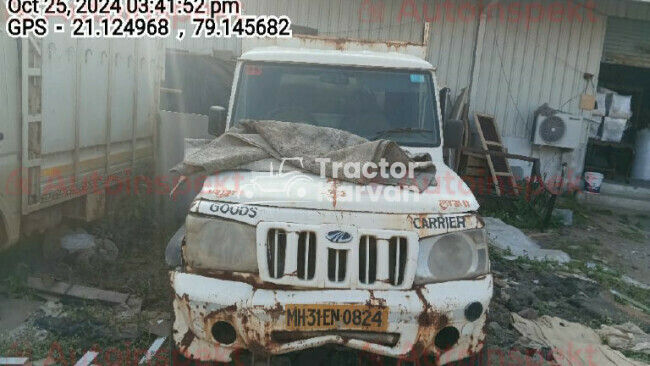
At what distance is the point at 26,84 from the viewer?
4715 millimetres

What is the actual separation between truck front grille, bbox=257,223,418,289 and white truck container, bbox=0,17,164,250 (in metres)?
2.88

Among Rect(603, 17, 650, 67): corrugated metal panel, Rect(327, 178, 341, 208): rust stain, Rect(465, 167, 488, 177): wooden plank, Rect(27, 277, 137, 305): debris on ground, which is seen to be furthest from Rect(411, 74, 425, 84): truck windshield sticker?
Rect(603, 17, 650, 67): corrugated metal panel

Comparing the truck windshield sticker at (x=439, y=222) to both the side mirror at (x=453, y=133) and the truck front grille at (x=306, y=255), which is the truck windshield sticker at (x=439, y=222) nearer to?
the truck front grille at (x=306, y=255)

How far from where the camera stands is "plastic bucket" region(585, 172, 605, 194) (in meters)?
10.3

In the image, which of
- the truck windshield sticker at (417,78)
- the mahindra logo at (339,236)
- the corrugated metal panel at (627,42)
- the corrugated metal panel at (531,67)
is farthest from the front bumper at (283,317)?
the corrugated metal panel at (627,42)

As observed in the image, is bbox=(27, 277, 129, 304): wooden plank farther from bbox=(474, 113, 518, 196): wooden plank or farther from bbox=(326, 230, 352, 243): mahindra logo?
bbox=(474, 113, 518, 196): wooden plank

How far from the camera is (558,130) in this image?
33.5 feet

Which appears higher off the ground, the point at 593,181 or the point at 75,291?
the point at 593,181

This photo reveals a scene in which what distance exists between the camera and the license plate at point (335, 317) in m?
2.84

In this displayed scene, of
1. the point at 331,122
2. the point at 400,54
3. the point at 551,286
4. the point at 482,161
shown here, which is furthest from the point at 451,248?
the point at 482,161

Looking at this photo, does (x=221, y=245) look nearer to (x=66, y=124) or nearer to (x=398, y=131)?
(x=398, y=131)

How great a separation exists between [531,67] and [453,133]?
701 centimetres

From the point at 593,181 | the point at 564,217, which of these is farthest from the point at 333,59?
the point at 593,181

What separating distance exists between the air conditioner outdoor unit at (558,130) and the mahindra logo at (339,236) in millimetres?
8283
